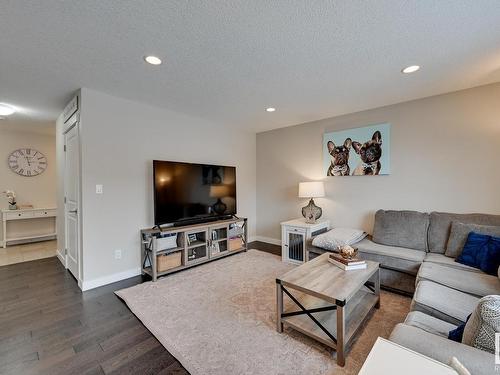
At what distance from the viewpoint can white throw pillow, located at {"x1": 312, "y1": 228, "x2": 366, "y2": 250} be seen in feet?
9.55

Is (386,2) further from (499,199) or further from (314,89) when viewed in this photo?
(499,199)

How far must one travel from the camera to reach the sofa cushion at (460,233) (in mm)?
2366

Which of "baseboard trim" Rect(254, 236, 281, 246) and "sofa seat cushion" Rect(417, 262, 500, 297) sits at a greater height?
"sofa seat cushion" Rect(417, 262, 500, 297)

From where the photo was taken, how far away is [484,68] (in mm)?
2277

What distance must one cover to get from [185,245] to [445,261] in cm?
305

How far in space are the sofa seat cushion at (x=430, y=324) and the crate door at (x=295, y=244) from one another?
1978 mm

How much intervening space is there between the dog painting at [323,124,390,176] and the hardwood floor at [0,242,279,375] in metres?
3.29

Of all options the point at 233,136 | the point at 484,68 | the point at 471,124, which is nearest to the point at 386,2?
the point at 484,68

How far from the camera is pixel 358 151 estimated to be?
11.6 ft

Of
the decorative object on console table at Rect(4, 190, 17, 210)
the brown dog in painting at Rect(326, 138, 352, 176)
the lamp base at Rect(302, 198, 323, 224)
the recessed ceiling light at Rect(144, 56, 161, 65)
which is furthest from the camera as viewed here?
the decorative object on console table at Rect(4, 190, 17, 210)

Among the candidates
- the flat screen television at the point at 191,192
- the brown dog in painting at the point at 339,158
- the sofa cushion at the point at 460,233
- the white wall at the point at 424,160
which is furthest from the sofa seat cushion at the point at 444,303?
the flat screen television at the point at 191,192

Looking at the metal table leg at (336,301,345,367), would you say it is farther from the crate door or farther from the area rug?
the crate door

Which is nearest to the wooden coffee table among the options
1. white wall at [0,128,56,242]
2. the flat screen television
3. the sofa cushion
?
the sofa cushion

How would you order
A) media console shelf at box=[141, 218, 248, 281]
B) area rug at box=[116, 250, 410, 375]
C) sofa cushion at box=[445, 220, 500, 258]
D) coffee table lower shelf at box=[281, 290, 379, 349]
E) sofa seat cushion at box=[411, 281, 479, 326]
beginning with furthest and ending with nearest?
media console shelf at box=[141, 218, 248, 281] → sofa cushion at box=[445, 220, 500, 258] → coffee table lower shelf at box=[281, 290, 379, 349] → area rug at box=[116, 250, 410, 375] → sofa seat cushion at box=[411, 281, 479, 326]
